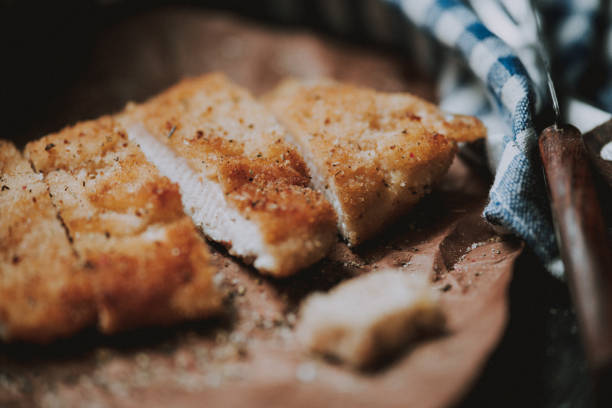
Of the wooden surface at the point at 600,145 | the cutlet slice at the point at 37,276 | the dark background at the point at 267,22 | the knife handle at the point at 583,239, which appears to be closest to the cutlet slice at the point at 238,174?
the cutlet slice at the point at 37,276

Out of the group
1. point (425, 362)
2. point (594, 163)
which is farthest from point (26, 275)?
point (594, 163)

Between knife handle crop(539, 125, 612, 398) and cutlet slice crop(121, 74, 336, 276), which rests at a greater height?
cutlet slice crop(121, 74, 336, 276)

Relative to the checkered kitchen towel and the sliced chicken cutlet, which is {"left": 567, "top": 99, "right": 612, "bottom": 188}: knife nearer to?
the checkered kitchen towel

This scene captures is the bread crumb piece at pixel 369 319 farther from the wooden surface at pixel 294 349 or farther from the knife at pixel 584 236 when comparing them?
the knife at pixel 584 236

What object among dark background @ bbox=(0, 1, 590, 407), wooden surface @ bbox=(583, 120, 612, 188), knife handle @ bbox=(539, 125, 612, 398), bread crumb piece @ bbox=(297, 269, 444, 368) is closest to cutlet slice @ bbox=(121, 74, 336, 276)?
bread crumb piece @ bbox=(297, 269, 444, 368)

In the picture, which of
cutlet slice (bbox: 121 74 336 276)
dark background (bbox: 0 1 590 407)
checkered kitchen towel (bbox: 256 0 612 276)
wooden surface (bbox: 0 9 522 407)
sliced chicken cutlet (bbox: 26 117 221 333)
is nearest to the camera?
wooden surface (bbox: 0 9 522 407)

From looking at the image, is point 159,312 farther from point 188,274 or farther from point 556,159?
point 556,159

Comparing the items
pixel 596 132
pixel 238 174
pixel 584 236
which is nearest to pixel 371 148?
pixel 238 174

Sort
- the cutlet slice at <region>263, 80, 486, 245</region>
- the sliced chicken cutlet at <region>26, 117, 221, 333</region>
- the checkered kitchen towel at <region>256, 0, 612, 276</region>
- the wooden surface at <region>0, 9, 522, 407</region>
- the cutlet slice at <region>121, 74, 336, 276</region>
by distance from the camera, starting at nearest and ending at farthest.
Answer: the wooden surface at <region>0, 9, 522, 407</region> → the sliced chicken cutlet at <region>26, 117, 221, 333</region> → the cutlet slice at <region>121, 74, 336, 276</region> → the checkered kitchen towel at <region>256, 0, 612, 276</region> → the cutlet slice at <region>263, 80, 486, 245</region>
